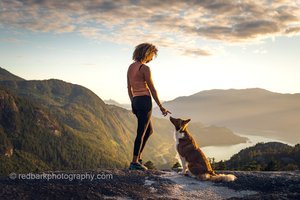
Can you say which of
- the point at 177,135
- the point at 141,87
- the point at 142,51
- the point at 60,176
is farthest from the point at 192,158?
the point at 60,176

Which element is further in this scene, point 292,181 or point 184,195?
point 292,181

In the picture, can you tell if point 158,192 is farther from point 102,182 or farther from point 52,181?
point 52,181

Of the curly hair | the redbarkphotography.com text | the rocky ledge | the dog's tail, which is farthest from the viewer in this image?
the curly hair

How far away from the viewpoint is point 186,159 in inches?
417

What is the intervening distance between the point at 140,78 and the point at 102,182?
335cm

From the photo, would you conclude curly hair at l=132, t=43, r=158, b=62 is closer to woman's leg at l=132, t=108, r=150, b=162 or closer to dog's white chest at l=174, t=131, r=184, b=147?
woman's leg at l=132, t=108, r=150, b=162

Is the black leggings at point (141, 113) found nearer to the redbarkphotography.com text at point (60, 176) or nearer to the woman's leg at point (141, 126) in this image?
the woman's leg at point (141, 126)

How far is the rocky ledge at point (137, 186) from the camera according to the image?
25.6ft

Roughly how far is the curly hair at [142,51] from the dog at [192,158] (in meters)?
2.18

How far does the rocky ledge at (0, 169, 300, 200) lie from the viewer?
780cm

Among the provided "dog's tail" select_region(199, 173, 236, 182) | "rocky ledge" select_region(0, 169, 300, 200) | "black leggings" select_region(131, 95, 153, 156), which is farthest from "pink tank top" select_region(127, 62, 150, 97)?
"dog's tail" select_region(199, 173, 236, 182)

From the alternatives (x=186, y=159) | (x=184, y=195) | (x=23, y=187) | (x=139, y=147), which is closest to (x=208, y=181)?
(x=186, y=159)

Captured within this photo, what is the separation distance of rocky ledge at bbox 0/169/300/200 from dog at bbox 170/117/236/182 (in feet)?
0.66

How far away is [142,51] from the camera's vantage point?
431 inches
